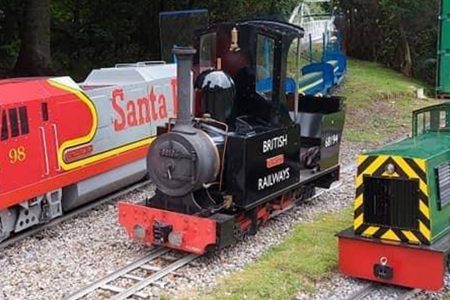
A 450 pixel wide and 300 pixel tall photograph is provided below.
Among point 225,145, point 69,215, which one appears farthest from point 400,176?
point 69,215

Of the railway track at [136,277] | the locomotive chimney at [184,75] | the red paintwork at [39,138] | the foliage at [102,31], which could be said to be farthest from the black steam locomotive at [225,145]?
the foliage at [102,31]

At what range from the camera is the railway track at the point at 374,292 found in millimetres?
7228

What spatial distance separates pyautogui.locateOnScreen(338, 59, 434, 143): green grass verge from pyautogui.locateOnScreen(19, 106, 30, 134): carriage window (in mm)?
8395

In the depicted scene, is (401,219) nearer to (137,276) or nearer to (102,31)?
(137,276)

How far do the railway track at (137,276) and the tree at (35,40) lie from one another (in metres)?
9.20

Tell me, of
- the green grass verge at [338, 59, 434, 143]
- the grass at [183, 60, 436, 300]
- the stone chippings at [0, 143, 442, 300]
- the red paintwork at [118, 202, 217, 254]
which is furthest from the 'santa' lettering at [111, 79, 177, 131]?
the green grass verge at [338, 59, 434, 143]

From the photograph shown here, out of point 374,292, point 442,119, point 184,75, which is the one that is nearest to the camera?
point 374,292

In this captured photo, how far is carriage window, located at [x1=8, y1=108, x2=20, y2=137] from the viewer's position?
869cm

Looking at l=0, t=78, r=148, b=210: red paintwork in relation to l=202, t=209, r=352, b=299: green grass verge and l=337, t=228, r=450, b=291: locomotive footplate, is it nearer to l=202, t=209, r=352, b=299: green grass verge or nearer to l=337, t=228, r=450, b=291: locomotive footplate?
l=202, t=209, r=352, b=299: green grass verge

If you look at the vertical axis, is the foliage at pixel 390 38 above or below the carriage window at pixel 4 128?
below

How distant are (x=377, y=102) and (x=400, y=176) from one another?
13748 millimetres

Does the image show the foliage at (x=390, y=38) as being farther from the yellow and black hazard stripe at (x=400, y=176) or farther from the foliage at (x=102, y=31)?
the yellow and black hazard stripe at (x=400, y=176)

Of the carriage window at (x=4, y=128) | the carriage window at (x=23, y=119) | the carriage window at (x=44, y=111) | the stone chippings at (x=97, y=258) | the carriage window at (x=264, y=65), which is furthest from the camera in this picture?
the carriage window at (x=44, y=111)

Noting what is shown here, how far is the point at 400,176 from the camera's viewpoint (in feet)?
23.7
